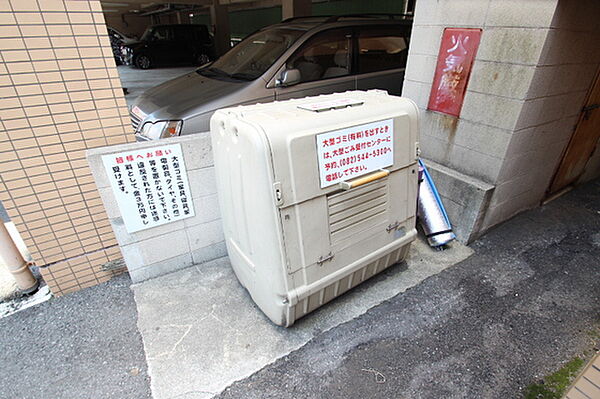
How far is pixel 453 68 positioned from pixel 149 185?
2.71 metres

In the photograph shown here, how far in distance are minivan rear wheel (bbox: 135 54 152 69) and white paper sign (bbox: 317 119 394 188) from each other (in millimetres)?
13427

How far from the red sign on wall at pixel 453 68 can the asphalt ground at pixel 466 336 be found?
1.40m

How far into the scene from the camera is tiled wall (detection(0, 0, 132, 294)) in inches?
70.8

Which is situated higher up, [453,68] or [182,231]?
[453,68]

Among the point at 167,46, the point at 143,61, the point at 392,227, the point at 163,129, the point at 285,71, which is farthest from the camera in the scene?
the point at 167,46

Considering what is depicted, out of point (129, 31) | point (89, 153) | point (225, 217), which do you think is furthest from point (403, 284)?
point (129, 31)

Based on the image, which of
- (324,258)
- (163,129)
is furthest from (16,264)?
(324,258)

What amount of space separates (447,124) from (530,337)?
1867 millimetres

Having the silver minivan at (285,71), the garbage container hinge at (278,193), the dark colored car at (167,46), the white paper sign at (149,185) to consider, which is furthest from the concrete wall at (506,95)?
the dark colored car at (167,46)

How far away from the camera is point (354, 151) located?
6.17ft

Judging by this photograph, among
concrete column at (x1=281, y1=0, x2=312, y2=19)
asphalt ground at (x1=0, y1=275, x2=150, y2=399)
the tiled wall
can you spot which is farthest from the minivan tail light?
concrete column at (x1=281, y1=0, x2=312, y2=19)

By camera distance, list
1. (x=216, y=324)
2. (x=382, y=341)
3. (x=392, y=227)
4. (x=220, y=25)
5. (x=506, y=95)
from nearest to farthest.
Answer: (x=382, y=341) → (x=216, y=324) → (x=392, y=227) → (x=506, y=95) → (x=220, y=25)

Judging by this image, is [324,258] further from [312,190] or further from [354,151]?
[354,151]

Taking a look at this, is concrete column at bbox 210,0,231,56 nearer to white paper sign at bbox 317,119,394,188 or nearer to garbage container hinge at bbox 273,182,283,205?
white paper sign at bbox 317,119,394,188
